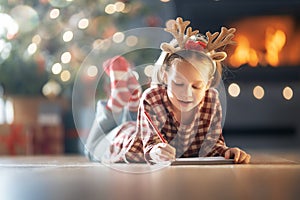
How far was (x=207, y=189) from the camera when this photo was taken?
1.95ft

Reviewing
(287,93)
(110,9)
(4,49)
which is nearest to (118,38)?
(110,9)

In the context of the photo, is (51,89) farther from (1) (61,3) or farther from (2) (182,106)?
(2) (182,106)

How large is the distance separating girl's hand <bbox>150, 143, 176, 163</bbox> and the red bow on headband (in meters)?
0.15

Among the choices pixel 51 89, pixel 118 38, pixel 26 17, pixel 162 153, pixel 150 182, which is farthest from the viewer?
pixel 51 89

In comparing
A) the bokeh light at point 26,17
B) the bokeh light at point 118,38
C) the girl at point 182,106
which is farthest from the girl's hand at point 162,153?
the bokeh light at point 26,17

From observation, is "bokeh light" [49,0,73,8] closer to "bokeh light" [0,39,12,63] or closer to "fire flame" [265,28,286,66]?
"bokeh light" [0,39,12,63]

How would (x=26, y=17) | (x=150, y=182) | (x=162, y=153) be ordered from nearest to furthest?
(x=150, y=182), (x=162, y=153), (x=26, y=17)

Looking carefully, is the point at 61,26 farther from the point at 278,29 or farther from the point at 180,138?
the point at 180,138

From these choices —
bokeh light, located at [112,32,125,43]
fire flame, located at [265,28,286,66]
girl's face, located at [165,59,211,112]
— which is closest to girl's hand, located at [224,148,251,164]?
girl's face, located at [165,59,211,112]

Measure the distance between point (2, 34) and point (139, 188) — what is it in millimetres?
1585

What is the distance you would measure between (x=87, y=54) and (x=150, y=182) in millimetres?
1579

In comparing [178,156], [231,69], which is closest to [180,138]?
[178,156]

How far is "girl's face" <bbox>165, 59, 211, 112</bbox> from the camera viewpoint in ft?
2.75

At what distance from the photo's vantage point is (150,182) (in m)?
0.67
